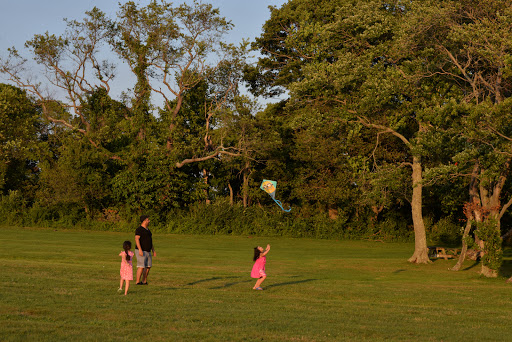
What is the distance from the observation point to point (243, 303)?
14.4 metres

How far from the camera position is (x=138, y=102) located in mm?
55625

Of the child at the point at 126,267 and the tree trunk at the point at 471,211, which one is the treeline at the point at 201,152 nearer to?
the tree trunk at the point at 471,211

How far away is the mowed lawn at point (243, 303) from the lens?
10422 millimetres

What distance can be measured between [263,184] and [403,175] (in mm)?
23511

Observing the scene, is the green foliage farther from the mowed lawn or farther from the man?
the man

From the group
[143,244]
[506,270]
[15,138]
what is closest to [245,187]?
[15,138]

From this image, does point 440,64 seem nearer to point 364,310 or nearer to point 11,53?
point 364,310

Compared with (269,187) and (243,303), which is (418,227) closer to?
(243,303)

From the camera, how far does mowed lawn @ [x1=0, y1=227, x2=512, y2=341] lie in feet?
34.2

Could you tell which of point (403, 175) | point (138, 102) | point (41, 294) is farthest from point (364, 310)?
point (138, 102)

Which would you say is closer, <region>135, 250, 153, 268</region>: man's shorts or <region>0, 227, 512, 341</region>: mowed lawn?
<region>0, 227, 512, 341</region>: mowed lawn

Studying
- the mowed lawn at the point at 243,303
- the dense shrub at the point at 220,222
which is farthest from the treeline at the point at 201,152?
the mowed lawn at the point at 243,303

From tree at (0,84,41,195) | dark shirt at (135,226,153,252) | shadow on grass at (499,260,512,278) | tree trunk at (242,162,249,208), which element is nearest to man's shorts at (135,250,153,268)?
dark shirt at (135,226,153,252)

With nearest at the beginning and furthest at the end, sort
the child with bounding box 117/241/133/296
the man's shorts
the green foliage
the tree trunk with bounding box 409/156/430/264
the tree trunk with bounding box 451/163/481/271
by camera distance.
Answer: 1. the child with bounding box 117/241/133/296
2. the man's shorts
3. the green foliage
4. the tree trunk with bounding box 451/163/481/271
5. the tree trunk with bounding box 409/156/430/264
